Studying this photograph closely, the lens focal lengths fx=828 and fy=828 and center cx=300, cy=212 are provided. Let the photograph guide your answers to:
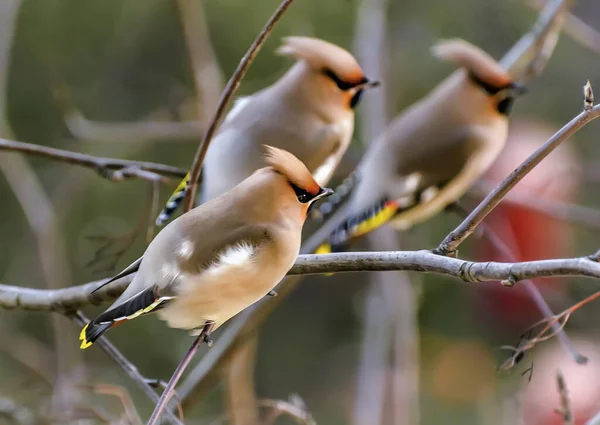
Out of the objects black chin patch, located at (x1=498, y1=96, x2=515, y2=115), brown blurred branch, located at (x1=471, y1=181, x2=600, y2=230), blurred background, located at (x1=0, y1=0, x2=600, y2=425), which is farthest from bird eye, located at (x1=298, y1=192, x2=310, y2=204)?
→ blurred background, located at (x1=0, y1=0, x2=600, y2=425)

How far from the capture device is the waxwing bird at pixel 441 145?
62.4 inches

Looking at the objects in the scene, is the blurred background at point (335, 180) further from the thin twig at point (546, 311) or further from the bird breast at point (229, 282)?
the bird breast at point (229, 282)

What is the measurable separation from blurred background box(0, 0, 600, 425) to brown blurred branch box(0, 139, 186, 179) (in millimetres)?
844

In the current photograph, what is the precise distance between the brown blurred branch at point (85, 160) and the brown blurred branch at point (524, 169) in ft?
Result: 1.46

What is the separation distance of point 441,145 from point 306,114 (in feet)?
1.66

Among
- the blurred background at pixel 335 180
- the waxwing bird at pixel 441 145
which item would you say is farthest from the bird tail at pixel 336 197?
the blurred background at pixel 335 180

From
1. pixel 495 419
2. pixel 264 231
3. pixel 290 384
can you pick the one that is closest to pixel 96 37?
pixel 290 384

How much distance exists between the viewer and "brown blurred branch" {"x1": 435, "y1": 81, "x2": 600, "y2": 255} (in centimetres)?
71

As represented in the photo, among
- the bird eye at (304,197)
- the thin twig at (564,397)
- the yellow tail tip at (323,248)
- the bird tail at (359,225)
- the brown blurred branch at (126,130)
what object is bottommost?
the brown blurred branch at (126,130)

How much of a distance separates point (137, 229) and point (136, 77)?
1.78 metres

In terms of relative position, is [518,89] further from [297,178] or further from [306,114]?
[297,178]

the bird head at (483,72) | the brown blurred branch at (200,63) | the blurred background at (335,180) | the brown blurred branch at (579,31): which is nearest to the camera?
the bird head at (483,72)

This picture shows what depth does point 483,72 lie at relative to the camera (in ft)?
5.21

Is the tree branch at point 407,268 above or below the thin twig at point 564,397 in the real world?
above
